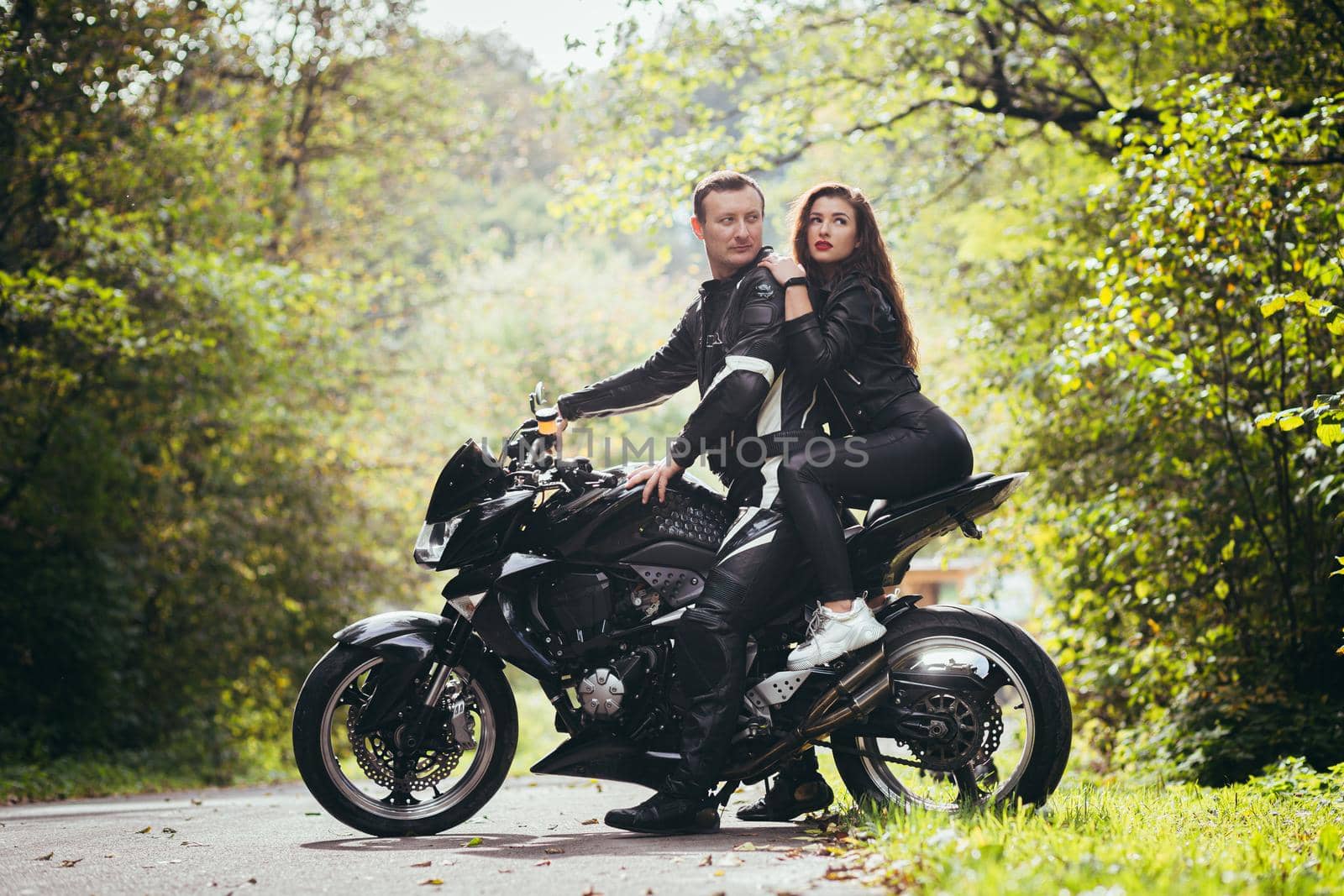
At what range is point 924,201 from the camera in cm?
1194

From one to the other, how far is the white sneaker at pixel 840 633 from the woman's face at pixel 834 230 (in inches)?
52.8

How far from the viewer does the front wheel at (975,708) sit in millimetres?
4156

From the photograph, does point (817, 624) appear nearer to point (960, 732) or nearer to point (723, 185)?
point (960, 732)

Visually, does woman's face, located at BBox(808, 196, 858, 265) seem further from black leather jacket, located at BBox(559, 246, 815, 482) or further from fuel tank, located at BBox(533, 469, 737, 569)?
fuel tank, located at BBox(533, 469, 737, 569)

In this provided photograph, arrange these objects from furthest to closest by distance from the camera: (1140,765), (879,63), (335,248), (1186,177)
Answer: (335,248)
(879,63)
(1140,765)
(1186,177)

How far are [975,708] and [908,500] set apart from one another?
75 cm

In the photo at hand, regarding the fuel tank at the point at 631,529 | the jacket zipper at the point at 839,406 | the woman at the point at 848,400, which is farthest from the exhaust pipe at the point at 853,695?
the jacket zipper at the point at 839,406

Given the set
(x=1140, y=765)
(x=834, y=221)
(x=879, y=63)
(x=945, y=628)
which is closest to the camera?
(x=945, y=628)

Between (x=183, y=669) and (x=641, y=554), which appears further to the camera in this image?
(x=183, y=669)

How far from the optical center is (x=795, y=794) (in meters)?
4.71

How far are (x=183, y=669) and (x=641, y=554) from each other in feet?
32.5

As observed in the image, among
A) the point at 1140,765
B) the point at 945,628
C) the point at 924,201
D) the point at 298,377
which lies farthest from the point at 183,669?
the point at 945,628

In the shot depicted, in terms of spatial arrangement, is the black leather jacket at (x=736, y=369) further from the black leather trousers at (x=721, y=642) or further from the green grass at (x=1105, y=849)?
the green grass at (x=1105, y=849)

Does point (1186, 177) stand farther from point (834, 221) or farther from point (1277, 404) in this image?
point (834, 221)
